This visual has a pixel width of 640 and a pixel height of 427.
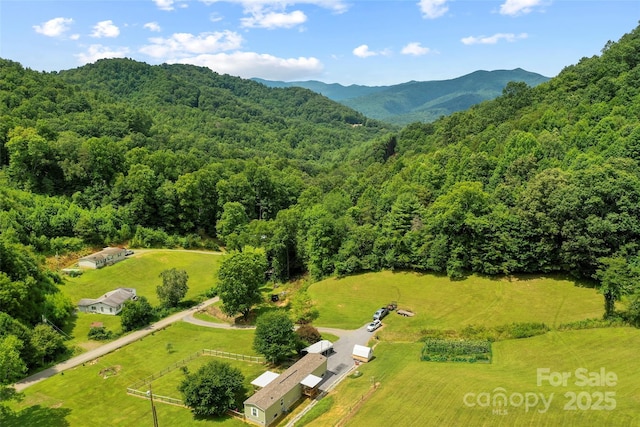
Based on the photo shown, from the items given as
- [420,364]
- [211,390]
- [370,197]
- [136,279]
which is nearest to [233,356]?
[211,390]

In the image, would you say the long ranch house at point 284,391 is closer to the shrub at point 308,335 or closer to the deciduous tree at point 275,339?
the deciduous tree at point 275,339

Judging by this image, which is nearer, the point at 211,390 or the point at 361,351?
the point at 211,390

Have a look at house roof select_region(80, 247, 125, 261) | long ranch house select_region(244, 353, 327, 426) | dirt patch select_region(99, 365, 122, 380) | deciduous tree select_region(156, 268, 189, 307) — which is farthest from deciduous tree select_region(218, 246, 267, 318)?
house roof select_region(80, 247, 125, 261)

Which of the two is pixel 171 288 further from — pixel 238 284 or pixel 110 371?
pixel 110 371

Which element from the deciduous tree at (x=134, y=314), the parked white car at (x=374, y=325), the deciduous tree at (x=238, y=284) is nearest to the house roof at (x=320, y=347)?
the parked white car at (x=374, y=325)

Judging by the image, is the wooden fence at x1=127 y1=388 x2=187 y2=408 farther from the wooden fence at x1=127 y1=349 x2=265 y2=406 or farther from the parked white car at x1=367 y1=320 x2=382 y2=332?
the parked white car at x1=367 y1=320 x2=382 y2=332

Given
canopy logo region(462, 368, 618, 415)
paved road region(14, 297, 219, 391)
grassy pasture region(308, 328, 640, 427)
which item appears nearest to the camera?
grassy pasture region(308, 328, 640, 427)

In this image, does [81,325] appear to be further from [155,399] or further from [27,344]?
[155,399]
